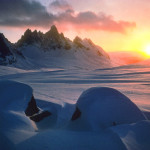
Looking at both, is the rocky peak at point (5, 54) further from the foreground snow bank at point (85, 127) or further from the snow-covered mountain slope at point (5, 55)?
the foreground snow bank at point (85, 127)

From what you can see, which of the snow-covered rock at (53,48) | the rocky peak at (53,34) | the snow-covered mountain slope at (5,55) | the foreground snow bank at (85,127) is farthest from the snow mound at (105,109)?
the rocky peak at (53,34)

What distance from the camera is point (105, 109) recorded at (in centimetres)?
266

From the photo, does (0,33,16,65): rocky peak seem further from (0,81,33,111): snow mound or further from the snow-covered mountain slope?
(0,81,33,111): snow mound

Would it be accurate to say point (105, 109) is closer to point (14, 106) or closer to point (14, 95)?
point (14, 106)

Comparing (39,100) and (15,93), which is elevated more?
(15,93)

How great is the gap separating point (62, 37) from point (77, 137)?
82.7 m

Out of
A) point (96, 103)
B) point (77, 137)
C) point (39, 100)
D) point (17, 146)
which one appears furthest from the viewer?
point (39, 100)

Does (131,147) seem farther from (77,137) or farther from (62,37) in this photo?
(62,37)

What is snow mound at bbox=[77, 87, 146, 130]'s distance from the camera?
8.30ft

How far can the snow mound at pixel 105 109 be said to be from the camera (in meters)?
2.53

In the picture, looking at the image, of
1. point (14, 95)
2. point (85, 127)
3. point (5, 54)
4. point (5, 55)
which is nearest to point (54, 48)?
point (5, 54)

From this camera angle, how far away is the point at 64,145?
2.05 m

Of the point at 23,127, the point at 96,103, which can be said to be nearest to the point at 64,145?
the point at 23,127

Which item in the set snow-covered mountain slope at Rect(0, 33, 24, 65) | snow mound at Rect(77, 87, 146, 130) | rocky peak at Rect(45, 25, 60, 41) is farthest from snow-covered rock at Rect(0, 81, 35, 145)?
rocky peak at Rect(45, 25, 60, 41)
